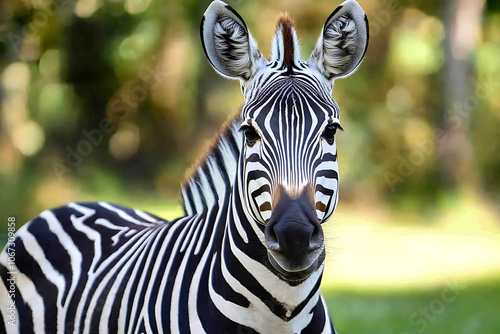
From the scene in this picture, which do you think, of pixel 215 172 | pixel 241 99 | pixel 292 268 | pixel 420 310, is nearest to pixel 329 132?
pixel 292 268

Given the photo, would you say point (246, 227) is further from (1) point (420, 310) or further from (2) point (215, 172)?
(1) point (420, 310)

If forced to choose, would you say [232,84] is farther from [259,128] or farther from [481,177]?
[259,128]

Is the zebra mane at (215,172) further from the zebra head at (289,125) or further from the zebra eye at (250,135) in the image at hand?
the zebra eye at (250,135)

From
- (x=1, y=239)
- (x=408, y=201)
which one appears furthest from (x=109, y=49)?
(x=1, y=239)

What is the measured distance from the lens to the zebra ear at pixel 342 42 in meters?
3.11

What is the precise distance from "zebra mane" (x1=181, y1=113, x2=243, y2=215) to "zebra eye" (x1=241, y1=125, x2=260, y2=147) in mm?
486

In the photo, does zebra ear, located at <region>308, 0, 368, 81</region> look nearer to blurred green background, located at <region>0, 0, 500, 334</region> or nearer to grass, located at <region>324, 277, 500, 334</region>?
grass, located at <region>324, 277, 500, 334</region>

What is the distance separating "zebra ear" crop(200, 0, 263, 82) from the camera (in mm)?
3047

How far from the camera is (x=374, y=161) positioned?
21.4 meters

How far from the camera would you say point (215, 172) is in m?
3.59

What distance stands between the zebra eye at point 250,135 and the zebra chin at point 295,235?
31cm

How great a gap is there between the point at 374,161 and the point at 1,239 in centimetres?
1695

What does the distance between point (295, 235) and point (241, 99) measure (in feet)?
47.7

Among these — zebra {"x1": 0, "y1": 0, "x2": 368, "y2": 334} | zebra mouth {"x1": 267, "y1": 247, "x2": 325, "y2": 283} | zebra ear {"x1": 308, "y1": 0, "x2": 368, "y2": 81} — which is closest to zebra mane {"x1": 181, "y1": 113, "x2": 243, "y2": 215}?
zebra {"x1": 0, "y1": 0, "x2": 368, "y2": 334}
